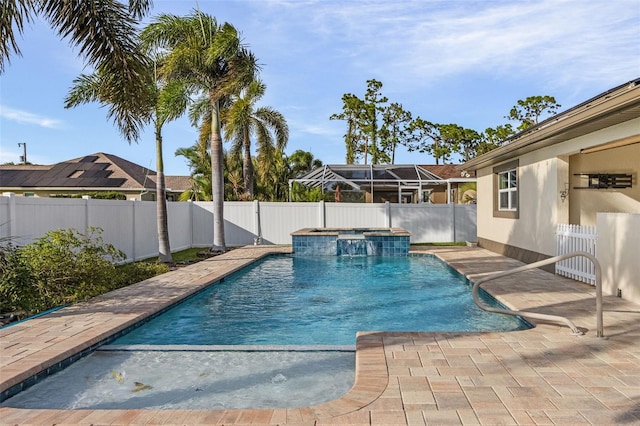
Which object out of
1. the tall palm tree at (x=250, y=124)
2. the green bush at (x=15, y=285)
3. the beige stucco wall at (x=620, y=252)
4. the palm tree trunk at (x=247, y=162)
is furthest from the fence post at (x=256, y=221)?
the beige stucco wall at (x=620, y=252)

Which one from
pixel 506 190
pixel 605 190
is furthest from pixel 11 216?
pixel 605 190

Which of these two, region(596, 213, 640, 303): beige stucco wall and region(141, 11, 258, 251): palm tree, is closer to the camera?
region(596, 213, 640, 303): beige stucco wall

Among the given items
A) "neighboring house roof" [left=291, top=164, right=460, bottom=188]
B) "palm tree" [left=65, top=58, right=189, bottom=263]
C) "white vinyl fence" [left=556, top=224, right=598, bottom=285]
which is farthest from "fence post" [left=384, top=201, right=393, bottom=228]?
"white vinyl fence" [left=556, top=224, right=598, bottom=285]

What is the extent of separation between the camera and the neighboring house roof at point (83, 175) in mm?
30875

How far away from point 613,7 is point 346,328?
36.7 ft

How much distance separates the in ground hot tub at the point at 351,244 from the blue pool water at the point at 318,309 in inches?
126

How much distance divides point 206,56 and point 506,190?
10267mm

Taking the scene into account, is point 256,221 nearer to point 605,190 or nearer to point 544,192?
point 544,192

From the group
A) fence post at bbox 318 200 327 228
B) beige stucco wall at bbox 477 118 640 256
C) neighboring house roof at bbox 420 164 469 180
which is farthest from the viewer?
neighboring house roof at bbox 420 164 469 180

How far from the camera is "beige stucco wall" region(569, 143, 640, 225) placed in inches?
429

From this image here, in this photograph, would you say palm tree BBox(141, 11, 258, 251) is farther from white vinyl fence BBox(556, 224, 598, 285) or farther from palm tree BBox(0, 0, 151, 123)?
white vinyl fence BBox(556, 224, 598, 285)

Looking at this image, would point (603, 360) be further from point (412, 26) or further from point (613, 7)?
point (412, 26)

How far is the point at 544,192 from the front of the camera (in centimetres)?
1155

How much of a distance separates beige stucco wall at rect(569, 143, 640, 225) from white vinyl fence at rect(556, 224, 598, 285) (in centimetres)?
148
